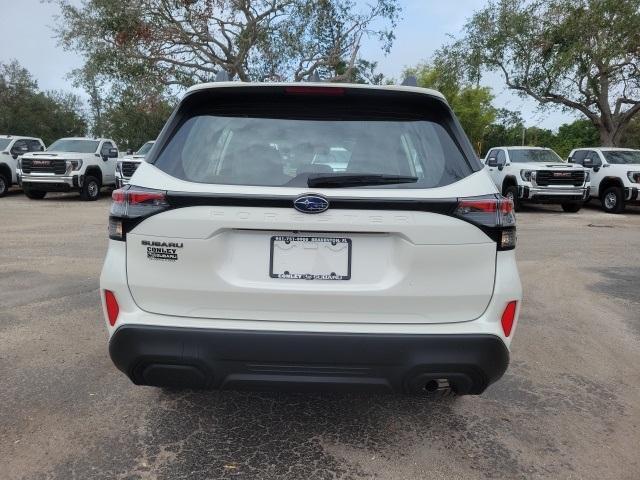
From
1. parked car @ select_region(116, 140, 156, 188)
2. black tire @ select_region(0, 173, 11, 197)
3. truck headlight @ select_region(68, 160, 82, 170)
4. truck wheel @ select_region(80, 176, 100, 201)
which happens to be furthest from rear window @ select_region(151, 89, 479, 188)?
black tire @ select_region(0, 173, 11, 197)

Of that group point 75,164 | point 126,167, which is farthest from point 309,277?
point 75,164

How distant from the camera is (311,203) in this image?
2.37m

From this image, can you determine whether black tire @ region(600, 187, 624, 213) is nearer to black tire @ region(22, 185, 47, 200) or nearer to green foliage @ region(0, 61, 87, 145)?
black tire @ region(22, 185, 47, 200)

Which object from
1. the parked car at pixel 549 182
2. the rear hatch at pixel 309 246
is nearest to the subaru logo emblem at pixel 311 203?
the rear hatch at pixel 309 246

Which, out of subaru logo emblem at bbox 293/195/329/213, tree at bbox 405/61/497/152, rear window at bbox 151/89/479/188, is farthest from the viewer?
tree at bbox 405/61/497/152

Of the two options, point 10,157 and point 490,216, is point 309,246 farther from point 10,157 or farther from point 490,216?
point 10,157

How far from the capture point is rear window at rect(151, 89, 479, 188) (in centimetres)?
254

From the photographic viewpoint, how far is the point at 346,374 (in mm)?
Answer: 2461

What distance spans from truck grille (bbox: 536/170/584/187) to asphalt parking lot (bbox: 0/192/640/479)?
11.0 m

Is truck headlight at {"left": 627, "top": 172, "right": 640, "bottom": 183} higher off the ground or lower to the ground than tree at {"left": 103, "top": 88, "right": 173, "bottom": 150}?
lower

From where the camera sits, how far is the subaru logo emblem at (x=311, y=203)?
2367mm

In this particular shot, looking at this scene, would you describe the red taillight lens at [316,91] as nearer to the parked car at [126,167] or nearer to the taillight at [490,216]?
the taillight at [490,216]

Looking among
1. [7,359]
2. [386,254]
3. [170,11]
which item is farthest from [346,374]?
[170,11]

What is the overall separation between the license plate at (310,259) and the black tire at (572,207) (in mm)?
15663
